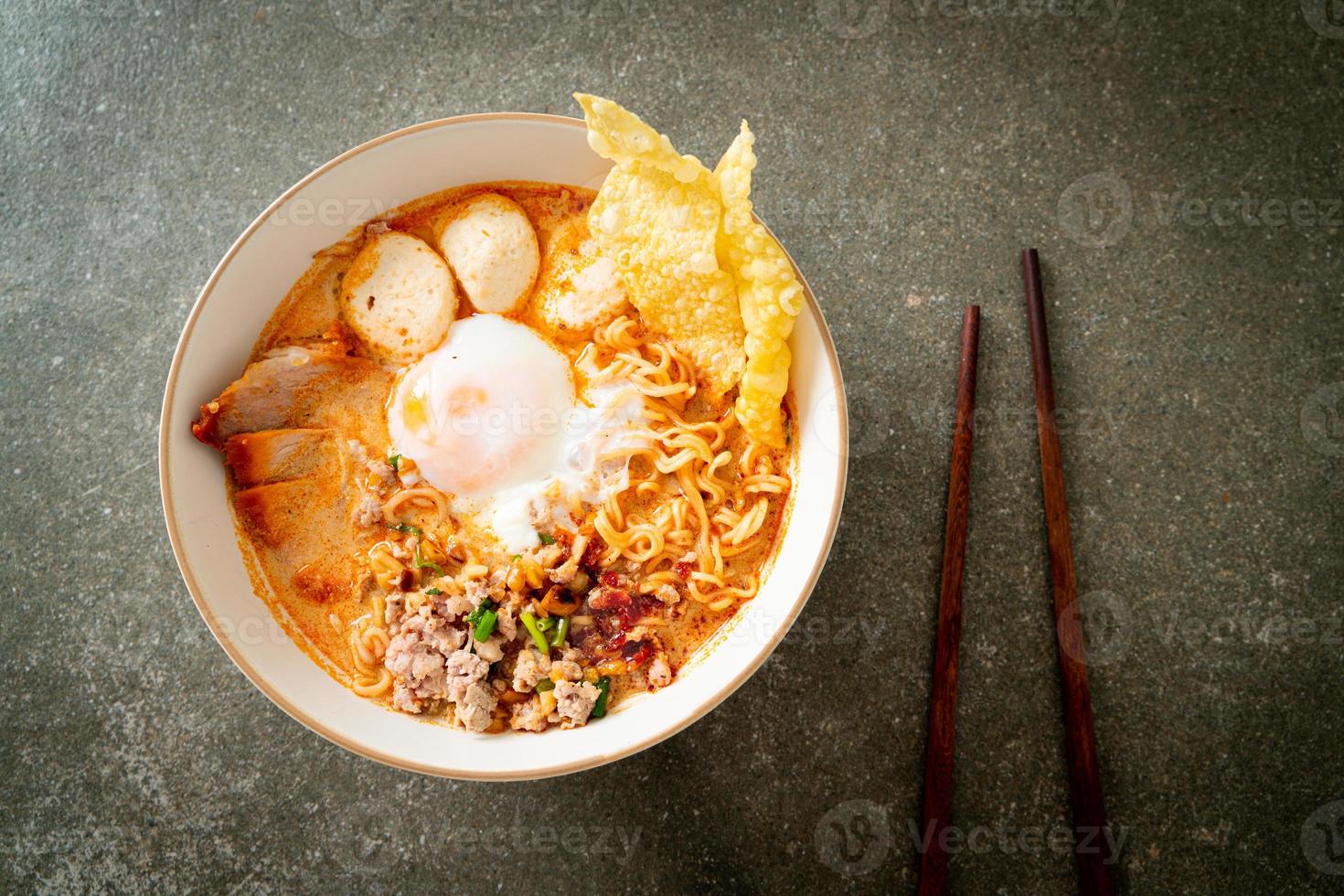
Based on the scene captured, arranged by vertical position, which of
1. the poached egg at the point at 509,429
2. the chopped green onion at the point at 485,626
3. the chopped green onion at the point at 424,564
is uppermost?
the poached egg at the point at 509,429

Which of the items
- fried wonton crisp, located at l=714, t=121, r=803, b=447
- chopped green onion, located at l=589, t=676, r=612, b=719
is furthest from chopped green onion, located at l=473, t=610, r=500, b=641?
fried wonton crisp, located at l=714, t=121, r=803, b=447

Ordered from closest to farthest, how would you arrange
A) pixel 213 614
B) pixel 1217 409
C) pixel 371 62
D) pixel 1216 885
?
pixel 213 614
pixel 1216 885
pixel 1217 409
pixel 371 62

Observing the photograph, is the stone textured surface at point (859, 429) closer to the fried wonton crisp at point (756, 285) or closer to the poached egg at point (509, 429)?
the fried wonton crisp at point (756, 285)

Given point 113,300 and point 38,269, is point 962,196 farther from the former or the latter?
point 38,269

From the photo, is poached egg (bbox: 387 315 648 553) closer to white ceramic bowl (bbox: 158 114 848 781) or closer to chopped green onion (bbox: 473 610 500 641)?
chopped green onion (bbox: 473 610 500 641)

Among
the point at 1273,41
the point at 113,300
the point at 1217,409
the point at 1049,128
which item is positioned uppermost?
the point at 1273,41

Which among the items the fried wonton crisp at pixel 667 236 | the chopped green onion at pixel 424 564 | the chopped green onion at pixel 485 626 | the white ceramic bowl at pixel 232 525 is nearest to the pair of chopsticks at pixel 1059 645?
the white ceramic bowl at pixel 232 525

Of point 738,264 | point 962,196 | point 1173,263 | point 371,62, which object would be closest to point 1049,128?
point 962,196

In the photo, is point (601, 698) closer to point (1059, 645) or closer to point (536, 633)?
point (536, 633)
